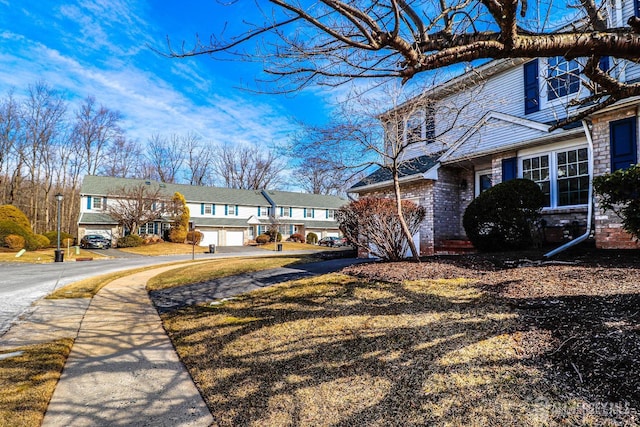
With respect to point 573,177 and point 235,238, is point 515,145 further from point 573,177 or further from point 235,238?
point 235,238

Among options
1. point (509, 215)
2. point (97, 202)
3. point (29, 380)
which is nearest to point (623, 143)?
point (509, 215)

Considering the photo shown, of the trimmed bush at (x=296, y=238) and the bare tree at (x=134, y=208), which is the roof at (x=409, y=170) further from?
the trimmed bush at (x=296, y=238)

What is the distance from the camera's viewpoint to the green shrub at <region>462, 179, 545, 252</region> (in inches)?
339

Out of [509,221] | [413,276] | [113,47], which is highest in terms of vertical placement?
[113,47]

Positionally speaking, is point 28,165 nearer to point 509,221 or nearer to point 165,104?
point 165,104

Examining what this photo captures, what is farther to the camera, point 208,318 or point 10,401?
point 208,318

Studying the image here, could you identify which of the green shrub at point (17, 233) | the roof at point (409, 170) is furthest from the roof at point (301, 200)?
the roof at point (409, 170)

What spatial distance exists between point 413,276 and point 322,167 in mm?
2807

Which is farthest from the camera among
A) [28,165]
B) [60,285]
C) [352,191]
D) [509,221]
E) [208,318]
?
[28,165]

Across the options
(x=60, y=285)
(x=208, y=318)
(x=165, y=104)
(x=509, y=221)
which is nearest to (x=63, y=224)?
(x=165, y=104)

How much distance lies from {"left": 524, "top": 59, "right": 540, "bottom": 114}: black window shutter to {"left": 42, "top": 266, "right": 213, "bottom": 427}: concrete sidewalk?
11.7m

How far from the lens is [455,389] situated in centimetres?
273

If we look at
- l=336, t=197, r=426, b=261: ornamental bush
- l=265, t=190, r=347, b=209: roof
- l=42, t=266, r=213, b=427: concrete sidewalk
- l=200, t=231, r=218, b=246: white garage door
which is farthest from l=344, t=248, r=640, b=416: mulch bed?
l=265, t=190, r=347, b=209: roof

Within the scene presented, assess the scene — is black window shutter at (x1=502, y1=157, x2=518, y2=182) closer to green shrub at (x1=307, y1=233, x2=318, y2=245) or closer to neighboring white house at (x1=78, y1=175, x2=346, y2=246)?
neighboring white house at (x1=78, y1=175, x2=346, y2=246)
